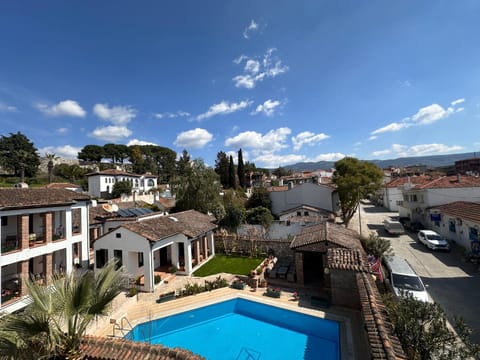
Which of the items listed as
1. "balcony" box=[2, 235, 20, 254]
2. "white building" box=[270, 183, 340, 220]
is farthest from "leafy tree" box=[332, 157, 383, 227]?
"balcony" box=[2, 235, 20, 254]

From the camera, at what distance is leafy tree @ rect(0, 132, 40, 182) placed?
52219 millimetres

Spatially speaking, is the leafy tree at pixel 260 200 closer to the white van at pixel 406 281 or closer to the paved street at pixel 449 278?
the paved street at pixel 449 278

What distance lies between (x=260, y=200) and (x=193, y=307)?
29.9 meters

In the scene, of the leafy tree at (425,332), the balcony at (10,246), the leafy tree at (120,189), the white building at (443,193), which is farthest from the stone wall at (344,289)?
the leafy tree at (120,189)

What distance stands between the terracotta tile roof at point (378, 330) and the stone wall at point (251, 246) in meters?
11.9

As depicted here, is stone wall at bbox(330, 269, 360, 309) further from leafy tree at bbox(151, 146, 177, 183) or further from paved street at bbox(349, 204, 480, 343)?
leafy tree at bbox(151, 146, 177, 183)

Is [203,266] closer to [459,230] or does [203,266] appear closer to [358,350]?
[358,350]

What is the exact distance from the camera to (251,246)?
899 inches

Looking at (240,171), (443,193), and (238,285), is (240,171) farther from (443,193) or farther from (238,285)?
(238,285)

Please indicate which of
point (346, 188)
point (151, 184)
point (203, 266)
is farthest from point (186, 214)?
point (151, 184)

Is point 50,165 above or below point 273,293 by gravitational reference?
above

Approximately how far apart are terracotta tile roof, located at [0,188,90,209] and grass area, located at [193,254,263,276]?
38.7 feet

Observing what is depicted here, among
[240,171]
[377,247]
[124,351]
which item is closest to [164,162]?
[240,171]

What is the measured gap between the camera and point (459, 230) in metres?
21.8
